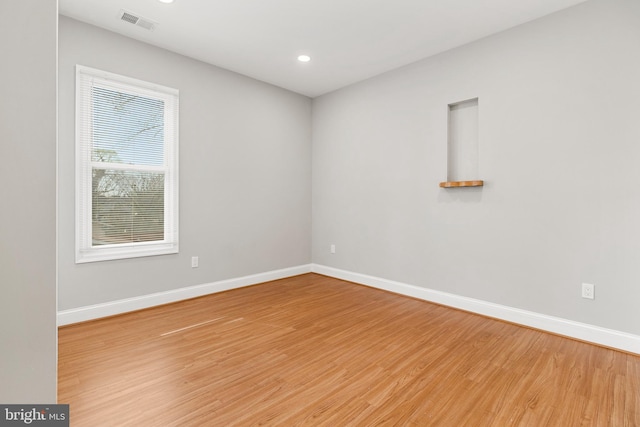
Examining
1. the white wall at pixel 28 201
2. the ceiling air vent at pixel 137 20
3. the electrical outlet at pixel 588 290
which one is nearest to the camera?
the white wall at pixel 28 201

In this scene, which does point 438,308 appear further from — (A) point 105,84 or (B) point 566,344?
(A) point 105,84

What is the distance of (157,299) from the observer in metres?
3.37

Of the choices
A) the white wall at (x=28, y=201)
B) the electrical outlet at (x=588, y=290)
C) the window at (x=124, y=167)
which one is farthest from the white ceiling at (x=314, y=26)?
the electrical outlet at (x=588, y=290)

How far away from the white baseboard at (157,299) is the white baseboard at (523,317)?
144 cm

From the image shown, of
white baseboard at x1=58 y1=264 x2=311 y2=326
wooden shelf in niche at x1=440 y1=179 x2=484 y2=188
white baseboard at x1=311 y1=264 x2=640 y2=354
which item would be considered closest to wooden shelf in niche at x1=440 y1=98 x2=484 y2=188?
wooden shelf in niche at x1=440 y1=179 x2=484 y2=188

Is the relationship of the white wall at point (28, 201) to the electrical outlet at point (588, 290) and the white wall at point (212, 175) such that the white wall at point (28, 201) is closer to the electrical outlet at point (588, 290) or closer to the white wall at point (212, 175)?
the white wall at point (212, 175)

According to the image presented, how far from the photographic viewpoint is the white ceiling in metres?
2.65

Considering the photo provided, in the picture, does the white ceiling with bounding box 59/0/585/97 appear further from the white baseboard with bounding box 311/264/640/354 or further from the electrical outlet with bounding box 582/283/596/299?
the white baseboard with bounding box 311/264/640/354

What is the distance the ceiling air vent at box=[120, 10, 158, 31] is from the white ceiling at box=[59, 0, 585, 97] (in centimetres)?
4

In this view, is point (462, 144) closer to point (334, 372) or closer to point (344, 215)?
point (344, 215)

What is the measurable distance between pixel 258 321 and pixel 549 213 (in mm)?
2853

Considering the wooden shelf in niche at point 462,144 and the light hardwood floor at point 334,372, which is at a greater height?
the wooden shelf in niche at point 462,144

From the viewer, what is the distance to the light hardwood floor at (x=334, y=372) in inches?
65.0

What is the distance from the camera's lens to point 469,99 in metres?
3.27
